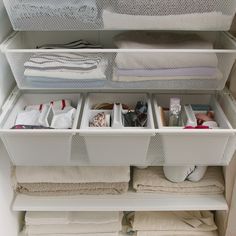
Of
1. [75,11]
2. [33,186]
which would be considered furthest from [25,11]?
[33,186]

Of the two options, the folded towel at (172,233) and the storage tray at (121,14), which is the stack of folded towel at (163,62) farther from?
the folded towel at (172,233)

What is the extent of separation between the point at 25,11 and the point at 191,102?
26.4 inches

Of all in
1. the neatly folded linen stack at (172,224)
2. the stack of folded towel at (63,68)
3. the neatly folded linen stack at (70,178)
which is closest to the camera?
the stack of folded towel at (63,68)

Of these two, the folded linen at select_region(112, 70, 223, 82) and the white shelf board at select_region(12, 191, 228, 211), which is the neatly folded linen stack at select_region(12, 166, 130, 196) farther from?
the folded linen at select_region(112, 70, 223, 82)

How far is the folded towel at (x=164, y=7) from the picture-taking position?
0.85 meters

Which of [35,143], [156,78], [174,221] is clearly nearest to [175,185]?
[174,221]

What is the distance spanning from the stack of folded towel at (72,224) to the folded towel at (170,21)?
28.7 inches

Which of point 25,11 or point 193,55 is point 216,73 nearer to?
point 193,55

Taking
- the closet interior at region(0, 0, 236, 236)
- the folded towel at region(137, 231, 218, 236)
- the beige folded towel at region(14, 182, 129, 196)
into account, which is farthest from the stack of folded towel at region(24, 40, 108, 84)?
the folded towel at region(137, 231, 218, 236)

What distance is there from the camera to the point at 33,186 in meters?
1.15

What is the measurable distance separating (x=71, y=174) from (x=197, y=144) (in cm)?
46

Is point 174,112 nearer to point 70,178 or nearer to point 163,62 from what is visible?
point 163,62

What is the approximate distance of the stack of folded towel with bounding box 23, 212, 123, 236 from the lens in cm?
122

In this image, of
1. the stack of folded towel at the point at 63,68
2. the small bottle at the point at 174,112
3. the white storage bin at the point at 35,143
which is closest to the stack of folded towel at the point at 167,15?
the stack of folded towel at the point at 63,68
